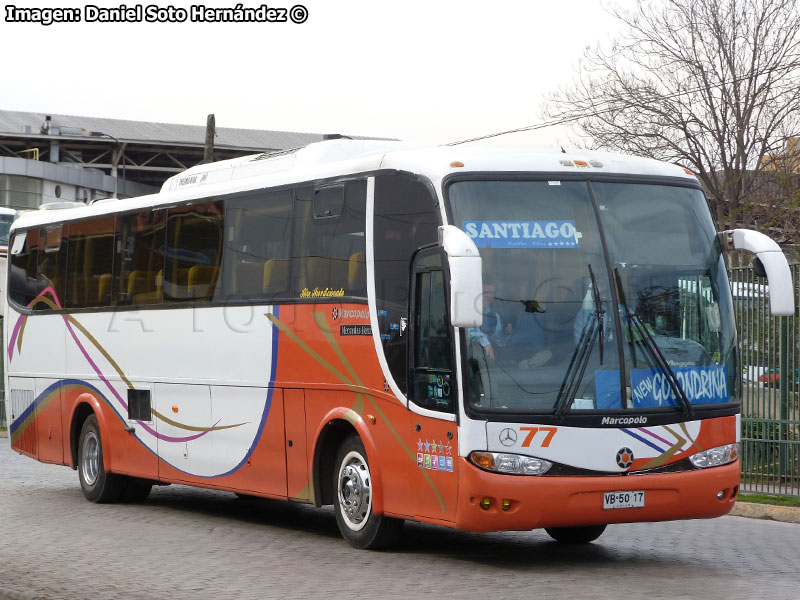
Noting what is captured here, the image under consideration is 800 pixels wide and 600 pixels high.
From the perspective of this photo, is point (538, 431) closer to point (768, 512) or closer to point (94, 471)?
point (768, 512)

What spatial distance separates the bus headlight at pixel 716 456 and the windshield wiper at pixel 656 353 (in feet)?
1.08

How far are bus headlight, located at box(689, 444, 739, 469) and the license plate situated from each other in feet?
1.94

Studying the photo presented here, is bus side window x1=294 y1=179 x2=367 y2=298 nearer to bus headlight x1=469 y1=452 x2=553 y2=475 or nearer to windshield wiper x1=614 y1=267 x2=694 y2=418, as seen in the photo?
bus headlight x1=469 y1=452 x2=553 y2=475

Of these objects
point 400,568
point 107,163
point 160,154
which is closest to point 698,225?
point 400,568

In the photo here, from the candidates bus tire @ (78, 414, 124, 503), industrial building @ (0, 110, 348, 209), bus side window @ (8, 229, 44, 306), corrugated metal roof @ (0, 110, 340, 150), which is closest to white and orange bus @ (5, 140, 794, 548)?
bus tire @ (78, 414, 124, 503)

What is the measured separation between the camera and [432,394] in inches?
400

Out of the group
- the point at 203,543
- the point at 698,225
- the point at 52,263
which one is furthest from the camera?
the point at 52,263

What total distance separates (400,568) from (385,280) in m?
2.35

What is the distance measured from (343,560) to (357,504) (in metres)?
0.82

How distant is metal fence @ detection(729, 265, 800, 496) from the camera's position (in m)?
16.2

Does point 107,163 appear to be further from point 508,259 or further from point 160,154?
point 508,259

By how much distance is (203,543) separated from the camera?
11.6 meters

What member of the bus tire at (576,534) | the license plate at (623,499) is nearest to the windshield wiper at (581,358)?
the license plate at (623,499)

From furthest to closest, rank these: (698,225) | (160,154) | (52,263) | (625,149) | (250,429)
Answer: (160,154) < (625,149) < (52,263) < (250,429) < (698,225)
